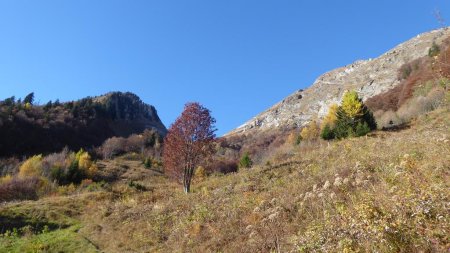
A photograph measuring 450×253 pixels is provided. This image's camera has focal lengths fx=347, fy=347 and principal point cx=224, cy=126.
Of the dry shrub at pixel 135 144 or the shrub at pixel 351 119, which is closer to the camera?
the shrub at pixel 351 119

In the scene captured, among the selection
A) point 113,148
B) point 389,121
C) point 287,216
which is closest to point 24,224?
point 287,216

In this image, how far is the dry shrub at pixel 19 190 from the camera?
38625 millimetres

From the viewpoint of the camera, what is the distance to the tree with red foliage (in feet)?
88.1

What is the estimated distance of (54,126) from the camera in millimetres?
116438

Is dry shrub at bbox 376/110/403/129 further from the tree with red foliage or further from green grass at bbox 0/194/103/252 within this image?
green grass at bbox 0/194/103/252

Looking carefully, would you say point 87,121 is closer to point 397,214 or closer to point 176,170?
point 176,170

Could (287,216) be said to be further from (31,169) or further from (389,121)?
(31,169)

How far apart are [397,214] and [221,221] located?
7.90 metres

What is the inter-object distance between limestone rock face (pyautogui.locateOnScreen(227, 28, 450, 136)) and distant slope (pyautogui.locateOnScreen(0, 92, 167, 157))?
6697 cm

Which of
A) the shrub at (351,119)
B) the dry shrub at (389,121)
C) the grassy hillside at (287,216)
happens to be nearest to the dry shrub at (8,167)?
the grassy hillside at (287,216)

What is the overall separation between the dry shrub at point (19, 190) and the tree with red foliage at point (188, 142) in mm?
19207

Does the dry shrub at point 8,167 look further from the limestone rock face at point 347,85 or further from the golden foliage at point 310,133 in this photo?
the limestone rock face at point 347,85

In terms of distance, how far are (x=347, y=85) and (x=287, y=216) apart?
15969cm

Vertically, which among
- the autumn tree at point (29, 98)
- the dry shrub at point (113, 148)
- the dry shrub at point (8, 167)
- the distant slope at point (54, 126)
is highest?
the autumn tree at point (29, 98)
